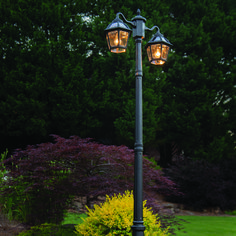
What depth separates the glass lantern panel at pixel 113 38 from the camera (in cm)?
536

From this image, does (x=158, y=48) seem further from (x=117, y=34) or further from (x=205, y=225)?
(x=205, y=225)

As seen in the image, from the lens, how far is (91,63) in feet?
55.5

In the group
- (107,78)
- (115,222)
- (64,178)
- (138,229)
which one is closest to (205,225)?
(64,178)

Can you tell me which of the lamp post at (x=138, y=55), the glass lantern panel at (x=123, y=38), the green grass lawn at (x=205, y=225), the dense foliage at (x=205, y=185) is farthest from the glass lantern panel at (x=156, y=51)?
the dense foliage at (x=205, y=185)

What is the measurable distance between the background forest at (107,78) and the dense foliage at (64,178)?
674 centimetres

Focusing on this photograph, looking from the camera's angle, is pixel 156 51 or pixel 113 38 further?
pixel 156 51

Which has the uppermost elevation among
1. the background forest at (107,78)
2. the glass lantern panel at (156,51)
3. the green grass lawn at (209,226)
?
the background forest at (107,78)

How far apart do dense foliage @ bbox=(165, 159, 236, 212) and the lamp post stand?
8.83 metres

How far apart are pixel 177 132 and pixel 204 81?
3021 mm

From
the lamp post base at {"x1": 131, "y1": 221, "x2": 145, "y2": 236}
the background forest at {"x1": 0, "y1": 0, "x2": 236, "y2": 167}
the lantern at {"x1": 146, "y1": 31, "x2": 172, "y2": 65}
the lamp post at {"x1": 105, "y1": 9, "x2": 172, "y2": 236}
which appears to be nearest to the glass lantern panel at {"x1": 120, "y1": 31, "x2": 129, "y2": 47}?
the lamp post at {"x1": 105, "y1": 9, "x2": 172, "y2": 236}

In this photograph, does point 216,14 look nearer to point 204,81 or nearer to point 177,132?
point 204,81

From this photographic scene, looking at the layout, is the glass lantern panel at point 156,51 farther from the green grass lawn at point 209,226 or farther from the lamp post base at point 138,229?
the green grass lawn at point 209,226

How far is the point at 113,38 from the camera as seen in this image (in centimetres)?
539

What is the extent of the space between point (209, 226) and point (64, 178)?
5.28m
